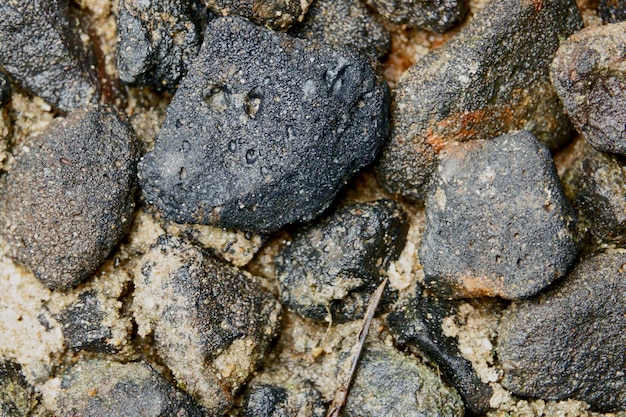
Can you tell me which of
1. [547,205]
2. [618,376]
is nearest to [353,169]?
[547,205]

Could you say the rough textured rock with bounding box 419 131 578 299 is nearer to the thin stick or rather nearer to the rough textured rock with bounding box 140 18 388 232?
the thin stick

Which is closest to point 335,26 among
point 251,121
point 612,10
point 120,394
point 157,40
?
point 251,121

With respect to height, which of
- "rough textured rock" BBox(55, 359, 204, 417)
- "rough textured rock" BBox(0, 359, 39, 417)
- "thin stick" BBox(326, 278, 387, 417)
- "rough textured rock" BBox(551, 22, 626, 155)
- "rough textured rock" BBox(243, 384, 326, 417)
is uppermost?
"rough textured rock" BBox(551, 22, 626, 155)

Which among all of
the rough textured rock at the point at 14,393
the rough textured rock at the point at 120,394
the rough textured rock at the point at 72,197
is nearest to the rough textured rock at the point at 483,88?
the rough textured rock at the point at 72,197

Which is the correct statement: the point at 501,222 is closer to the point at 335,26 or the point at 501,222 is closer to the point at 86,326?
the point at 335,26

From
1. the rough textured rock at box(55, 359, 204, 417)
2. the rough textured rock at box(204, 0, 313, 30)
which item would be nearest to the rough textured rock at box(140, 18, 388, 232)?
the rough textured rock at box(204, 0, 313, 30)
